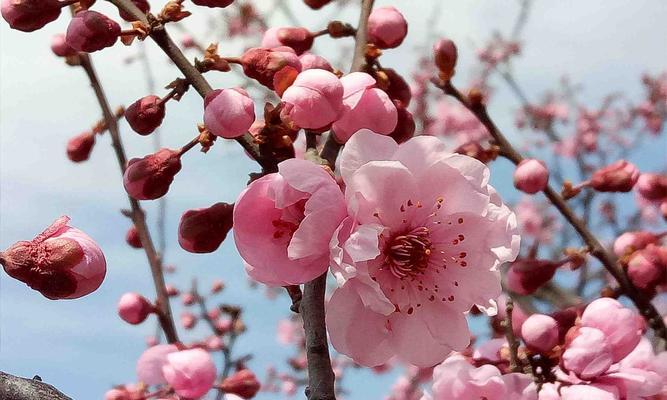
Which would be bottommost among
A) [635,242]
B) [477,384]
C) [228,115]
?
[477,384]

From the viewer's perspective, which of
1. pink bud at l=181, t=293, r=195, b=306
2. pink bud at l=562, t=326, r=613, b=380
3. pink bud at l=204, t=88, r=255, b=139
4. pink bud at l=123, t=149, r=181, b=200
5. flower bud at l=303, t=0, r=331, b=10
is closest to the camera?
pink bud at l=204, t=88, r=255, b=139

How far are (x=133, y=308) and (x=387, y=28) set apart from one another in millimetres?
970

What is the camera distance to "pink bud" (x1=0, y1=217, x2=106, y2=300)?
0.95 metres

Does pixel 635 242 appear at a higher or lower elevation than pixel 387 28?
lower

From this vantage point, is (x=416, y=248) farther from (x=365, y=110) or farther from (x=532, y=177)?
(x=532, y=177)

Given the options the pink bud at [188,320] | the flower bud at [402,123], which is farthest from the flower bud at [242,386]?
the pink bud at [188,320]

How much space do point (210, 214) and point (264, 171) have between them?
123 mm

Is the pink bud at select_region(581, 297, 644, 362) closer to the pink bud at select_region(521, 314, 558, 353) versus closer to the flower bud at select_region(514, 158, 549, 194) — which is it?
the pink bud at select_region(521, 314, 558, 353)

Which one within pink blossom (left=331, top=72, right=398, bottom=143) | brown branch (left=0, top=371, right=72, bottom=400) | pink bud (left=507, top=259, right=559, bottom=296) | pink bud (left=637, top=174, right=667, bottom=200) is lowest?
brown branch (left=0, top=371, right=72, bottom=400)

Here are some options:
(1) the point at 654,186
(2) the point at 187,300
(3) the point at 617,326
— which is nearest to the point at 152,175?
(3) the point at 617,326

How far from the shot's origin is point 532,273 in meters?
1.85

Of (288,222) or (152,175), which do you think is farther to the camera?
(152,175)

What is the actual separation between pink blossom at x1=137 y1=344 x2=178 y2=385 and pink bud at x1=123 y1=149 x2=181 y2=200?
0.64 meters

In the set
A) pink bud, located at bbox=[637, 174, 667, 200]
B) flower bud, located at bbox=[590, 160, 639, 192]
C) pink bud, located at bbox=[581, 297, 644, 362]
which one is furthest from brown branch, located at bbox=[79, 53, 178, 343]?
pink bud, located at bbox=[637, 174, 667, 200]
